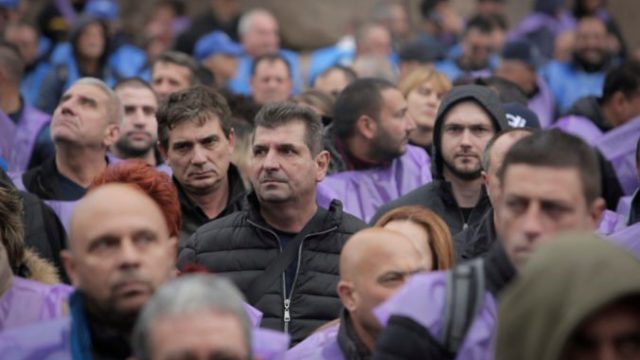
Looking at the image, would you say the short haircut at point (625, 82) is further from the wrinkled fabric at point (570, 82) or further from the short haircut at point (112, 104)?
the short haircut at point (112, 104)

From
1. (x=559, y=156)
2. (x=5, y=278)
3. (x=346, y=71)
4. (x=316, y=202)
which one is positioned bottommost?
(x=316, y=202)

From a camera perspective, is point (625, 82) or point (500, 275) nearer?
point (500, 275)

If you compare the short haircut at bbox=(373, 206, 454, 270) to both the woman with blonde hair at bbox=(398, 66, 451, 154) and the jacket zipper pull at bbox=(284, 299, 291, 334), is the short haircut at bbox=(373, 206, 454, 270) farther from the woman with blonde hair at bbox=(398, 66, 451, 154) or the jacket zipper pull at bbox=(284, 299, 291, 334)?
the woman with blonde hair at bbox=(398, 66, 451, 154)

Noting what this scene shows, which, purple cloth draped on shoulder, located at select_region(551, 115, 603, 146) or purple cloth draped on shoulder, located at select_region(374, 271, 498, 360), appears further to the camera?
purple cloth draped on shoulder, located at select_region(551, 115, 603, 146)

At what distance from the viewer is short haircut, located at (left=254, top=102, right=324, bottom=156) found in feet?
28.5

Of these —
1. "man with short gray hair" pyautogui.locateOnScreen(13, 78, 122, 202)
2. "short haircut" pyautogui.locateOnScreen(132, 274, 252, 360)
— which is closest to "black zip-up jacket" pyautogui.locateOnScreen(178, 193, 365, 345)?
"man with short gray hair" pyautogui.locateOnScreen(13, 78, 122, 202)

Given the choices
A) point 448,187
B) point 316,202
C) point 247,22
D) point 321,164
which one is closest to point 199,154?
point 316,202

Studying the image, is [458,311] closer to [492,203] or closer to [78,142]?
[492,203]

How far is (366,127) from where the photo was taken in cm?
1054

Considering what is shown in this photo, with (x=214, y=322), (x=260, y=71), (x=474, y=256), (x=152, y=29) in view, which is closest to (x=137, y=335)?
(x=214, y=322)

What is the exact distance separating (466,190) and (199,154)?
4.86 ft

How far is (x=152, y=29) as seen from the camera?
1914 centimetres

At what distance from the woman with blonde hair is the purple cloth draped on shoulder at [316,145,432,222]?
685 mm

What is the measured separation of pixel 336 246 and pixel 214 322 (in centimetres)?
353
